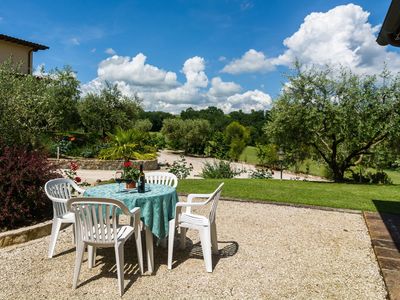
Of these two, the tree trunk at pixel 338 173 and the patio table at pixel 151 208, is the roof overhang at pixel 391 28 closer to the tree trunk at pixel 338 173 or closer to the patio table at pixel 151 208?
the patio table at pixel 151 208

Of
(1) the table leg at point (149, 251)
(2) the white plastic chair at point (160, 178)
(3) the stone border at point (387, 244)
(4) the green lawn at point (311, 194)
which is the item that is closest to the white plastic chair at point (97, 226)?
(1) the table leg at point (149, 251)

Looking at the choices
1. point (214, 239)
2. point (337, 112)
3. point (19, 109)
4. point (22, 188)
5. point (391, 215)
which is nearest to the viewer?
point (214, 239)

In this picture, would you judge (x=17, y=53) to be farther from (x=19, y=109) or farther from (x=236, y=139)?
(x=236, y=139)

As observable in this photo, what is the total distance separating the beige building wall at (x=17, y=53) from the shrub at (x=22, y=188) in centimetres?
1871

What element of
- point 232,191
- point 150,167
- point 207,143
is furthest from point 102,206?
point 207,143

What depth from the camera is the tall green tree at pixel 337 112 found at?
11375mm

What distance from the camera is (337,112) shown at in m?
11.8

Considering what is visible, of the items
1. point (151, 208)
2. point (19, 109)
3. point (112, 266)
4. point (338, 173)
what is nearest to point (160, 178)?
point (151, 208)

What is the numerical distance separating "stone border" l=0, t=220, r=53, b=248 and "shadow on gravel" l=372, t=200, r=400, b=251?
5231 millimetres

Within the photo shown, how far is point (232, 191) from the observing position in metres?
8.36

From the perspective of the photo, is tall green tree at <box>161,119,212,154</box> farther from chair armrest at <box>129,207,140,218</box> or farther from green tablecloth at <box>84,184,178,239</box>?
chair armrest at <box>129,207,140,218</box>

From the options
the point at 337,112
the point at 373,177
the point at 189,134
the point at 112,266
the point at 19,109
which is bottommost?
the point at 373,177

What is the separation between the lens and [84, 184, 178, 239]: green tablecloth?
139 inches

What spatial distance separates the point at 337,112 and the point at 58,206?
1083cm
